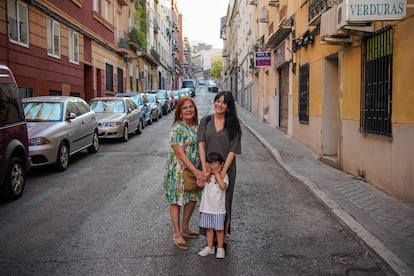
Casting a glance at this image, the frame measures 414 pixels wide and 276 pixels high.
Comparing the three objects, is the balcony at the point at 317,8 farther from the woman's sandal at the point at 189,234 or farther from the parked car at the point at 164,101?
the parked car at the point at 164,101

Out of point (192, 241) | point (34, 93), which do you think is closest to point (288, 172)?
point (192, 241)

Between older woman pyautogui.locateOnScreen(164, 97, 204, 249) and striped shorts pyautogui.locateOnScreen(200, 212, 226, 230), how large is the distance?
417mm

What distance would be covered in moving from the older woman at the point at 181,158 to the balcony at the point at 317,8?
21.1 ft

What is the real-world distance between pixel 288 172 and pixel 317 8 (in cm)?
469

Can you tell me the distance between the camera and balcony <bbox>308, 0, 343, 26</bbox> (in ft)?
35.3

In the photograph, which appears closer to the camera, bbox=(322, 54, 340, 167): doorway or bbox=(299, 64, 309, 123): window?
bbox=(322, 54, 340, 167): doorway

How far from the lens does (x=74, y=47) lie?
2133cm

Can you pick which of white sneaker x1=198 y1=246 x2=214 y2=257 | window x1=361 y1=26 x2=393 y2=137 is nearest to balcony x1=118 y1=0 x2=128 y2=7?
window x1=361 y1=26 x2=393 y2=137

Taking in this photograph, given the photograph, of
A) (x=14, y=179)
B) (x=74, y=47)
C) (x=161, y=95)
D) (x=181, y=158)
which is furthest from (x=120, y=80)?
(x=181, y=158)

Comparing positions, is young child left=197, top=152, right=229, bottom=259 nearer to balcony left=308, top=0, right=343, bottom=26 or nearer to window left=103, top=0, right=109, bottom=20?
balcony left=308, top=0, right=343, bottom=26

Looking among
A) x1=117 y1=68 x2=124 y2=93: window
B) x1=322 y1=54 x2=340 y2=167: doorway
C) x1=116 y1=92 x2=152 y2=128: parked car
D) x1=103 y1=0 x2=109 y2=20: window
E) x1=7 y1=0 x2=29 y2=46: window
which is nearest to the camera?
x1=322 y1=54 x2=340 y2=167: doorway

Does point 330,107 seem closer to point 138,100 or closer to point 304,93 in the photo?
point 304,93

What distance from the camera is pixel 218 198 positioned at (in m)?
4.68

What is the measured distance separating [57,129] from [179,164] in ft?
19.6
